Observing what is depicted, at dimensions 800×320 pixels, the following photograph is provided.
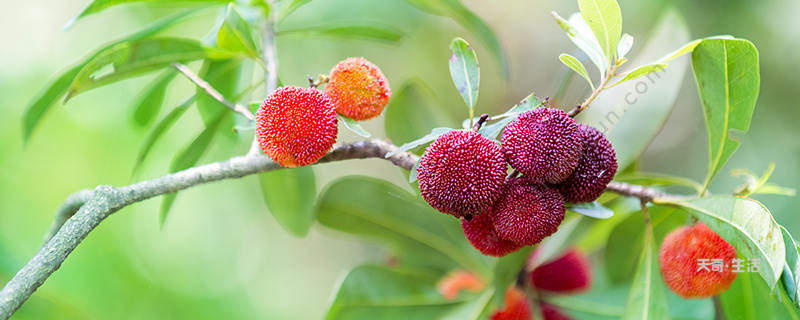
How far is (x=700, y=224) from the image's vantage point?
920 millimetres

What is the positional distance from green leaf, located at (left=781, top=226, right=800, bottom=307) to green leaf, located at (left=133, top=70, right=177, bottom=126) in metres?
1.03

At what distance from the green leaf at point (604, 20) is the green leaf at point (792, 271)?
32 centimetres

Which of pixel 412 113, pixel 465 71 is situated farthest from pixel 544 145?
pixel 412 113

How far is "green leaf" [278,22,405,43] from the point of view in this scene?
1194mm

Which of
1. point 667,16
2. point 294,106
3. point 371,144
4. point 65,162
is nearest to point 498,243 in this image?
point 371,144

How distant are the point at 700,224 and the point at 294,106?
2.20 feet

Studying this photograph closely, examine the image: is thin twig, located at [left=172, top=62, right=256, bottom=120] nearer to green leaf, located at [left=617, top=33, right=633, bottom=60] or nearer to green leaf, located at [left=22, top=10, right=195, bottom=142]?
green leaf, located at [left=22, top=10, right=195, bottom=142]

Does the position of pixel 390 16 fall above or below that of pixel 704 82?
below

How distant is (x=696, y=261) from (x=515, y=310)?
44 cm

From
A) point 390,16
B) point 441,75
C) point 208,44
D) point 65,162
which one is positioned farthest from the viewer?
point 441,75

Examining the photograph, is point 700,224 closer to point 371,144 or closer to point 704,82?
point 704,82

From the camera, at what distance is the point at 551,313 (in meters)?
1.24

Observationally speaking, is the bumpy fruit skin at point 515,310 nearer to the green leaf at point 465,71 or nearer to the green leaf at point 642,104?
the green leaf at point 642,104

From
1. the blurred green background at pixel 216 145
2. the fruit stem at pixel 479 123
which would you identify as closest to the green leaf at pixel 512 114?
the fruit stem at pixel 479 123
